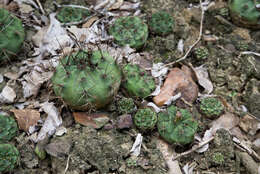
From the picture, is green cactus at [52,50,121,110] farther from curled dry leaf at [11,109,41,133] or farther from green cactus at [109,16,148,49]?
green cactus at [109,16,148,49]

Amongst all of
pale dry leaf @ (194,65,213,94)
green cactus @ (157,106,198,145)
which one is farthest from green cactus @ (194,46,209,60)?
green cactus @ (157,106,198,145)

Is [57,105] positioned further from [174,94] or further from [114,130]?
[174,94]

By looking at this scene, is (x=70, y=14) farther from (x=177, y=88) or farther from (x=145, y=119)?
(x=145, y=119)

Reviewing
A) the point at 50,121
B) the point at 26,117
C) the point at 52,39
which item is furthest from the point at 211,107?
the point at 52,39

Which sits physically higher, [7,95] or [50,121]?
[7,95]

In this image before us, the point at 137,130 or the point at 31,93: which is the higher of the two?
the point at 31,93

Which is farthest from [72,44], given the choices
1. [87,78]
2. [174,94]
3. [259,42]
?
[259,42]

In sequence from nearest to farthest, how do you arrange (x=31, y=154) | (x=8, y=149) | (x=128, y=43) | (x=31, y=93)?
(x=8, y=149) < (x=31, y=154) < (x=31, y=93) < (x=128, y=43)

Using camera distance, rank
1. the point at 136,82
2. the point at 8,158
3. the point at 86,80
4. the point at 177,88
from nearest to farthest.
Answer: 1. the point at 8,158
2. the point at 86,80
3. the point at 136,82
4. the point at 177,88

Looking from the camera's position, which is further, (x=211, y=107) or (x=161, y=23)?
(x=161, y=23)
